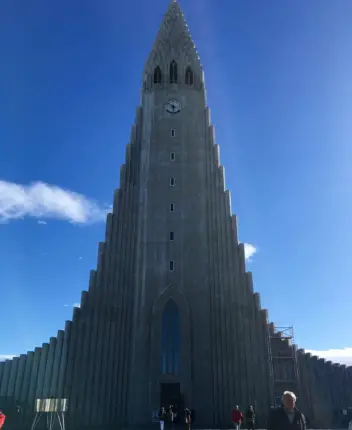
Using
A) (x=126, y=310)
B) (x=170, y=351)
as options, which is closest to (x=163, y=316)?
(x=170, y=351)

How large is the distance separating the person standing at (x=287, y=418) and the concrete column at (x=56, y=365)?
30.5 metres

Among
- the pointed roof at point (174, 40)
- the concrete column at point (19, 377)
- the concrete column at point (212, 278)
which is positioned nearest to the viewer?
the concrete column at point (212, 278)

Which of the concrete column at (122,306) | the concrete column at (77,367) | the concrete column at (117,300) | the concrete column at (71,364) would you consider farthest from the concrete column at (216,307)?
the concrete column at (71,364)

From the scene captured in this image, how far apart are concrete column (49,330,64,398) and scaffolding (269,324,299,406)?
59.4 ft

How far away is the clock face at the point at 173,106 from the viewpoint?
44.9 m

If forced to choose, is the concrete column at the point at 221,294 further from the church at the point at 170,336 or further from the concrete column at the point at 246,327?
the concrete column at the point at 246,327

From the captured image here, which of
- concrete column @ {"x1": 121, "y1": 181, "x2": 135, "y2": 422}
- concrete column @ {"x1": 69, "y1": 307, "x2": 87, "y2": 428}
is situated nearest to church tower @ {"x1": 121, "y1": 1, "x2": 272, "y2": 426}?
concrete column @ {"x1": 121, "y1": 181, "x2": 135, "y2": 422}

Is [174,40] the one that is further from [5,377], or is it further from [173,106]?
[5,377]

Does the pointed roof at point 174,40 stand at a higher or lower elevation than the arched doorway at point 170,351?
higher

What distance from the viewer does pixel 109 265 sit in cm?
3669

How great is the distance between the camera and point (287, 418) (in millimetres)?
6215

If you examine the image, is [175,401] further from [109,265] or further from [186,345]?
[109,265]

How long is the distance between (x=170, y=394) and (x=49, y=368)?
10423 mm

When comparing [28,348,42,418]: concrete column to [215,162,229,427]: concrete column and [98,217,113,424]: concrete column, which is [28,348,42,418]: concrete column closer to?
[98,217,113,424]: concrete column
